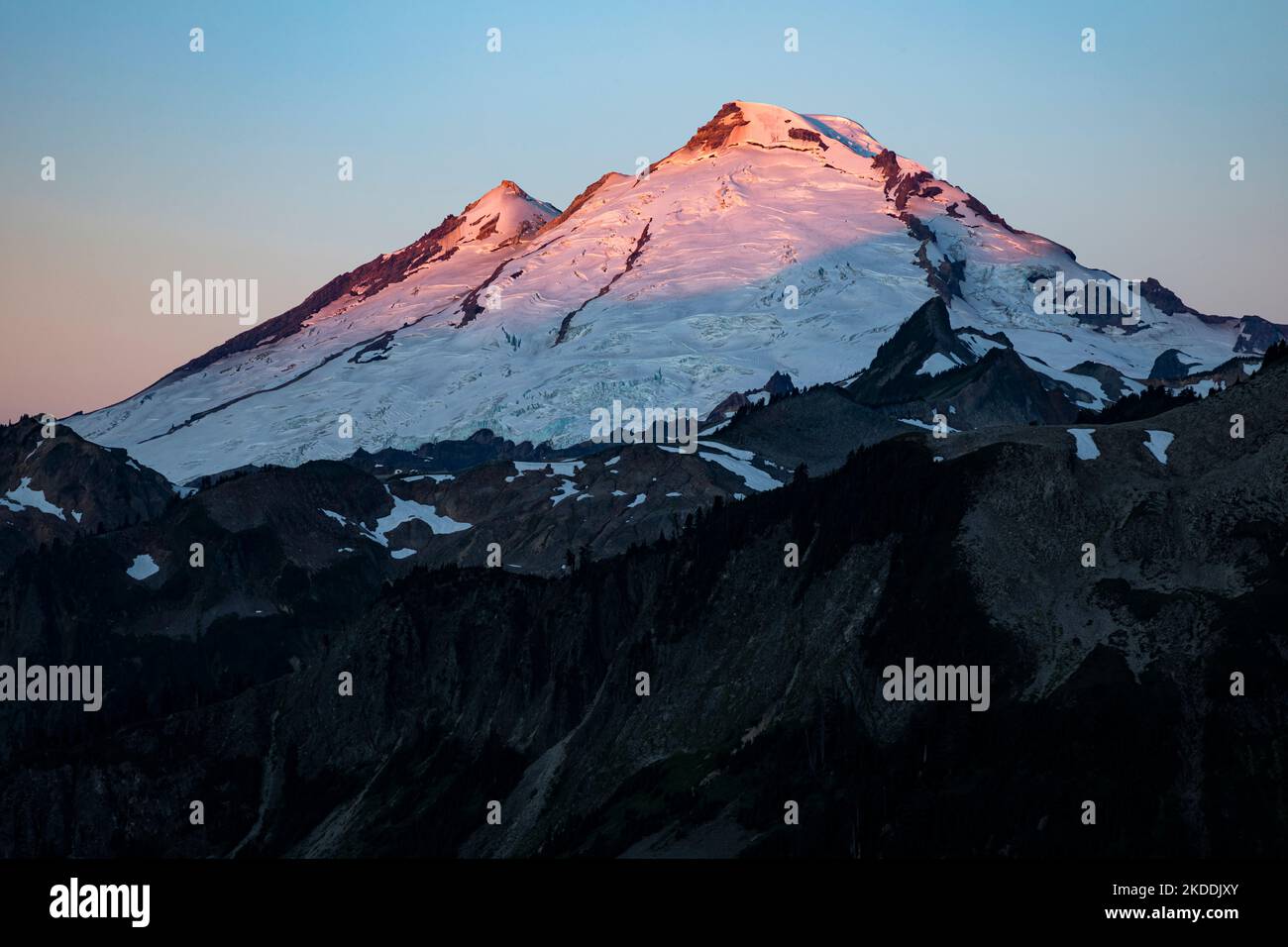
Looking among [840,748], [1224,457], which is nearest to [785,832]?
[840,748]

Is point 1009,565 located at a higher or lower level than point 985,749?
higher

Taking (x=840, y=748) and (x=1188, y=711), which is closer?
(x=1188, y=711)

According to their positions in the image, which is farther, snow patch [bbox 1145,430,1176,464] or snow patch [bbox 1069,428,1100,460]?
snow patch [bbox 1069,428,1100,460]

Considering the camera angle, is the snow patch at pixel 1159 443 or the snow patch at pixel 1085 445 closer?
the snow patch at pixel 1159 443
